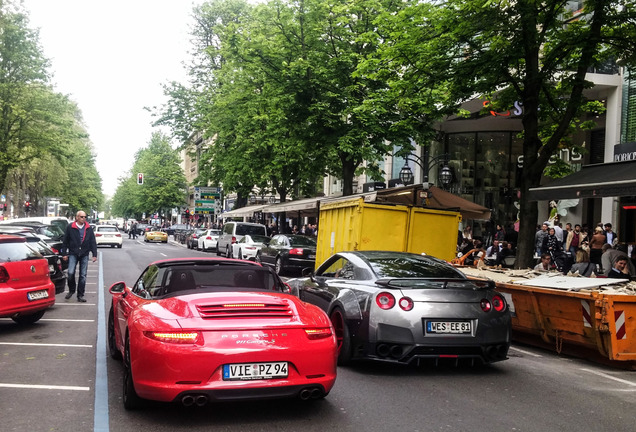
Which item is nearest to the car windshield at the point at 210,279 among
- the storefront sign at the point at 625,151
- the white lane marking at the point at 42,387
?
the white lane marking at the point at 42,387

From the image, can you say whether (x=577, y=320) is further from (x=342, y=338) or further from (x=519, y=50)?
(x=519, y=50)

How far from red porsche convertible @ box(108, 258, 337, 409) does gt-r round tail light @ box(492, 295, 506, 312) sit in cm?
246

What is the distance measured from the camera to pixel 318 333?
194 inches

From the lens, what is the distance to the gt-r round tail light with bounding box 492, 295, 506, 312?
6887mm

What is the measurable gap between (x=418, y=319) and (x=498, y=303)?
3.41 ft

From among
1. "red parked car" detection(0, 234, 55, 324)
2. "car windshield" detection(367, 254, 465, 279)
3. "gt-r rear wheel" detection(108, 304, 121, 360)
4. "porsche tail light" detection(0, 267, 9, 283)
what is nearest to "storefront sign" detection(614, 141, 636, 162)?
"car windshield" detection(367, 254, 465, 279)

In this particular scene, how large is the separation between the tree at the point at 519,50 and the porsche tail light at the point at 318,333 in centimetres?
913

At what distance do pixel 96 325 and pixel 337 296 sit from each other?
4.38 m

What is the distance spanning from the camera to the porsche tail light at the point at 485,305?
6764 millimetres

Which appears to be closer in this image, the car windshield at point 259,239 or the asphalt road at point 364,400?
the asphalt road at point 364,400

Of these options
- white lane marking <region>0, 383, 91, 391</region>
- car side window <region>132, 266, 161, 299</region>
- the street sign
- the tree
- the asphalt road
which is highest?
the tree

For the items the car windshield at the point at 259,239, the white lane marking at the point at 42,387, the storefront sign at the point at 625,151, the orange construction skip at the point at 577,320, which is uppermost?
the storefront sign at the point at 625,151

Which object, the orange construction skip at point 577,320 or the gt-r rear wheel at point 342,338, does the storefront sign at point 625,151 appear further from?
the gt-r rear wheel at point 342,338

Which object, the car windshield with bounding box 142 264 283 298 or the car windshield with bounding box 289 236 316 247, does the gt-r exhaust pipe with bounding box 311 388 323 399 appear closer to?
the car windshield with bounding box 142 264 283 298
